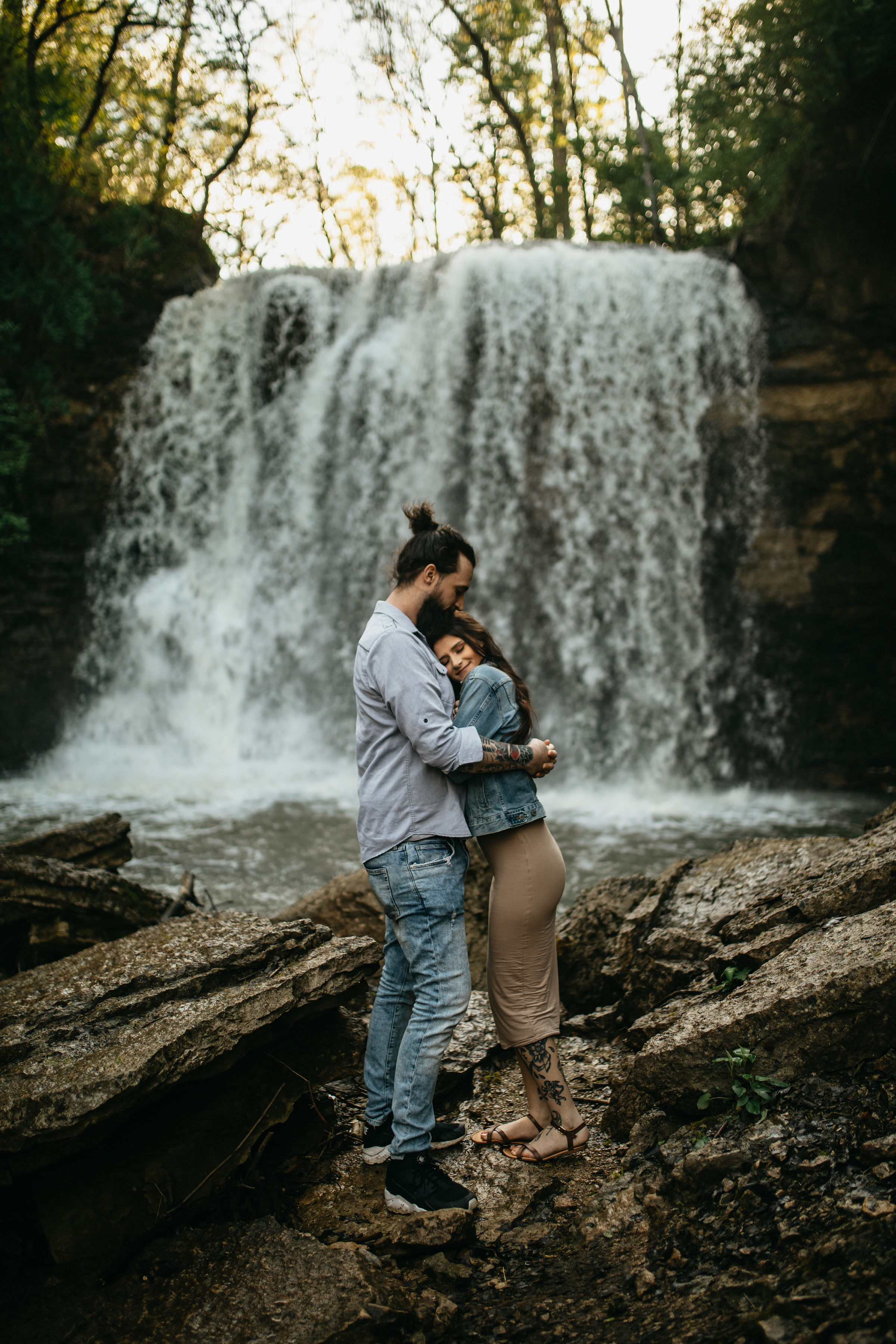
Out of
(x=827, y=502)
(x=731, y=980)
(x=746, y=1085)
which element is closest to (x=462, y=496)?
(x=827, y=502)

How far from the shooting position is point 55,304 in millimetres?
12461

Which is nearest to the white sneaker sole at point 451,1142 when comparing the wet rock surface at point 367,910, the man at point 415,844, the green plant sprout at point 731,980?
the man at point 415,844

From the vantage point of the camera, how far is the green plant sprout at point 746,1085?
2350mm

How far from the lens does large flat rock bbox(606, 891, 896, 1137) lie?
2338 mm

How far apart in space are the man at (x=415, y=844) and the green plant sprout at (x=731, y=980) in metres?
0.98

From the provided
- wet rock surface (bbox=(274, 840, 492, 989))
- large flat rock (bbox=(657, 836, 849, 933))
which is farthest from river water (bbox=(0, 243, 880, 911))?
large flat rock (bbox=(657, 836, 849, 933))

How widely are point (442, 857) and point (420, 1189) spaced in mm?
898

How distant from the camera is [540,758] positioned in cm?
263

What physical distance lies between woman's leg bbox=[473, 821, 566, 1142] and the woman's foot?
7 centimetres

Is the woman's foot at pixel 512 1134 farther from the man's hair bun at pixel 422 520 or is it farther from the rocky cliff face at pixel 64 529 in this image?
the rocky cliff face at pixel 64 529

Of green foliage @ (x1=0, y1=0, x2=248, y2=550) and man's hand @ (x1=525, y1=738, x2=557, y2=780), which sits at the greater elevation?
green foliage @ (x1=0, y1=0, x2=248, y2=550)

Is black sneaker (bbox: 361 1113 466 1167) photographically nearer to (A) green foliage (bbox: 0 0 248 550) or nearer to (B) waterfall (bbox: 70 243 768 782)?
(B) waterfall (bbox: 70 243 768 782)

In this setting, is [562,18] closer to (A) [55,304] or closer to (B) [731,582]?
(A) [55,304]

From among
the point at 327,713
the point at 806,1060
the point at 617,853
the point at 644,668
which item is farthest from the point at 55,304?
the point at 806,1060
